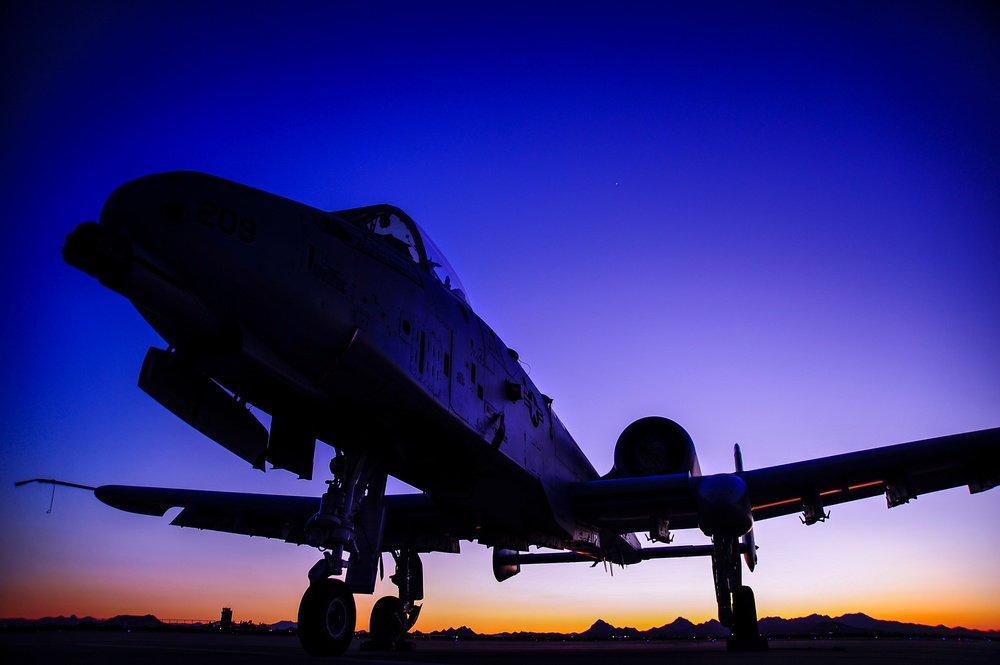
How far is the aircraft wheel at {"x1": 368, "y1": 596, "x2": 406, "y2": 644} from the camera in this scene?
8773mm

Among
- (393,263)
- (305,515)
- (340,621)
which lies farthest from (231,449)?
(305,515)

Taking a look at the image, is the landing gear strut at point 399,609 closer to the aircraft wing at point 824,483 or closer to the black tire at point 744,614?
the aircraft wing at point 824,483

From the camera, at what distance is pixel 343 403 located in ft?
18.5

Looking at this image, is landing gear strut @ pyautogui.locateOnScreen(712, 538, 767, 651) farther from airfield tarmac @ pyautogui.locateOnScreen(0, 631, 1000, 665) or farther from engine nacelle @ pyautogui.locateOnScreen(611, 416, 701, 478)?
engine nacelle @ pyautogui.locateOnScreen(611, 416, 701, 478)

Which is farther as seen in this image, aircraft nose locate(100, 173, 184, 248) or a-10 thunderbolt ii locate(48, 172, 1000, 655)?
a-10 thunderbolt ii locate(48, 172, 1000, 655)

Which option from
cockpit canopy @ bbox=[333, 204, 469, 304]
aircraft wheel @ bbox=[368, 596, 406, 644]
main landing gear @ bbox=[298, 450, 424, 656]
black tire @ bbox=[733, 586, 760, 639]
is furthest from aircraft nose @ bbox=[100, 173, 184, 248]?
black tire @ bbox=[733, 586, 760, 639]

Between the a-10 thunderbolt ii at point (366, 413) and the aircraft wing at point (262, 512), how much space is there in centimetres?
4

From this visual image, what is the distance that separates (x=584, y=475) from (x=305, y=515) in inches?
202

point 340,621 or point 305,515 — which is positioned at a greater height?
point 305,515

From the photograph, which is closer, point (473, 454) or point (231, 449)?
point (231, 449)

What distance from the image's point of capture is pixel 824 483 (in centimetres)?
Result: 870

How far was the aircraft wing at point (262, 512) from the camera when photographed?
9922mm

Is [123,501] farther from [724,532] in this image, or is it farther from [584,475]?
[724,532]

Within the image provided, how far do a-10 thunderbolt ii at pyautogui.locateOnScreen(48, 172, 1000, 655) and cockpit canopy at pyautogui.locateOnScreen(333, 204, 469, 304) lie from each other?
0.03 meters
